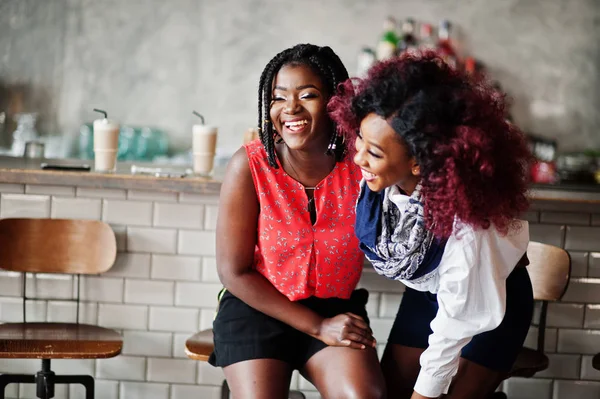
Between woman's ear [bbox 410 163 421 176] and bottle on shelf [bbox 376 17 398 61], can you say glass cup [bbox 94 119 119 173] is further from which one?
bottle on shelf [bbox 376 17 398 61]

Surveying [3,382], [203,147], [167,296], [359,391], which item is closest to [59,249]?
[167,296]

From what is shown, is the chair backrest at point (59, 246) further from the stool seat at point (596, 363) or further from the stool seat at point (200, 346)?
the stool seat at point (596, 363)

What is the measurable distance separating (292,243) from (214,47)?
3027mm

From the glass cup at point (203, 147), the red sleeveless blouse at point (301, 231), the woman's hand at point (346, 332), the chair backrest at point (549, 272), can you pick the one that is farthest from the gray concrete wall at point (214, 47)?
the woman's hand at point (346, 332)

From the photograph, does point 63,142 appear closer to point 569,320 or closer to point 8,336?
point 8,336

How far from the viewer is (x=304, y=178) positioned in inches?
84.1

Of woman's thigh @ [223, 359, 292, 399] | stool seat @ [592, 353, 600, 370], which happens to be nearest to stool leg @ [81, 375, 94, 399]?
woman's thigh @ [223, 359, 292, 399]

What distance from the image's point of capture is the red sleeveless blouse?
6.86 feet

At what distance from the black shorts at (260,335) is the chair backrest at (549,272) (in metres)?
0.72

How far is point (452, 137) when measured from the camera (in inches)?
63.6

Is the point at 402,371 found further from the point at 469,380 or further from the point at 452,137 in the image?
the point at 452,137

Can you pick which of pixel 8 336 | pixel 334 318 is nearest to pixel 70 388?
pixel 8 336

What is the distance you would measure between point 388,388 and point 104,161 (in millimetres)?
1305

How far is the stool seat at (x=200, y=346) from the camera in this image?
7.62ft
